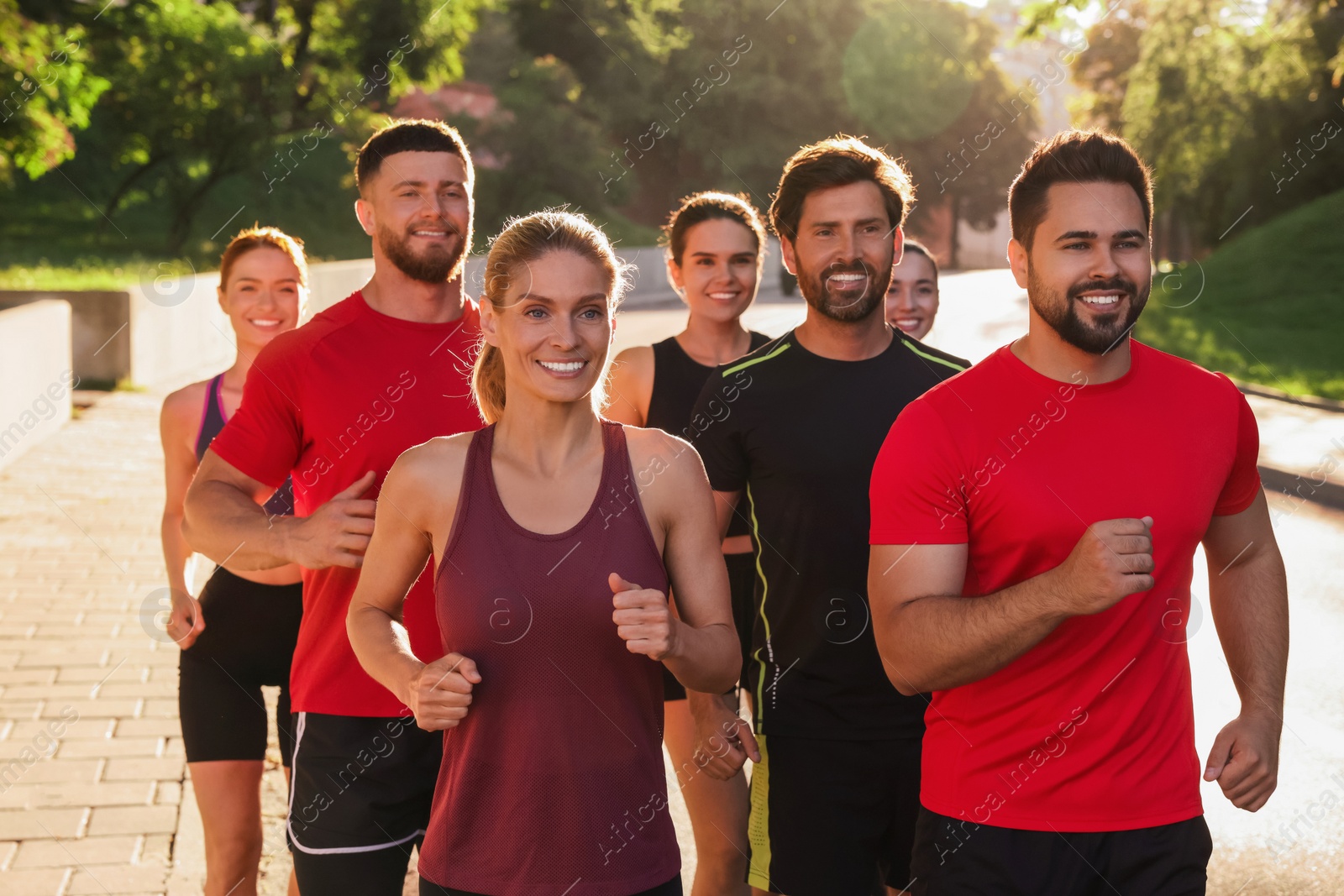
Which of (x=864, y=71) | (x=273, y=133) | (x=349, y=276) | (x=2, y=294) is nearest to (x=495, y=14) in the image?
(x=864, y=71)

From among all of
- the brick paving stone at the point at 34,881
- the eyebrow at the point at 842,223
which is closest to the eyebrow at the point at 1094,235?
the eyebrow at the point at 842,223

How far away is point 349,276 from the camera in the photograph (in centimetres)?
2930

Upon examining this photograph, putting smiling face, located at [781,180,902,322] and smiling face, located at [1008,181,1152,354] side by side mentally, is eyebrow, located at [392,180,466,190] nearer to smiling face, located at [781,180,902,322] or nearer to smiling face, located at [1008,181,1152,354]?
smiling face, located at [781,180,902,322]

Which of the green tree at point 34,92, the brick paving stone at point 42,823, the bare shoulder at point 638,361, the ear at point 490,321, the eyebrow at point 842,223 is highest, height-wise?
the green tree at point 34,92

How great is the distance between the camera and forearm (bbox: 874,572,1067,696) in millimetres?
2760

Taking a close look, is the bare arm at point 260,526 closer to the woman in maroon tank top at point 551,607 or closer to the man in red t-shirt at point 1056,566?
the woman in maroon tank top at point 551,607

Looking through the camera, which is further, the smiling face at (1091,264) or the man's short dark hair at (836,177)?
the man's short dark hair at (836,177)

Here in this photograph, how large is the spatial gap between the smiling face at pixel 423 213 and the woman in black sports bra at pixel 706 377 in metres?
1.09

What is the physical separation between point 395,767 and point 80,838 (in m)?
2.25

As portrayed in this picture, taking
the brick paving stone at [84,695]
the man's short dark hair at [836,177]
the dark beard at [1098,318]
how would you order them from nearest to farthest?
the dark beard at [1098,318]
the man's short dark hair at [836,177]
the brick paving stone at [84,695]

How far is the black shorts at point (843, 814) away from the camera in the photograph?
153 inches

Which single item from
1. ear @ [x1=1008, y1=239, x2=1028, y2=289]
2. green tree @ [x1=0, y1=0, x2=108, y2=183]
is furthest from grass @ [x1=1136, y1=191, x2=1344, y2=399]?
ear @ [x1=1008, y1=239, x2=1028, y2=289]

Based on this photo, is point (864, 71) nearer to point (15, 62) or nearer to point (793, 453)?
Answer: point (15, 62)

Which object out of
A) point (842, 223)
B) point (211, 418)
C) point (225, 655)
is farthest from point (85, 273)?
point (842, 223)
